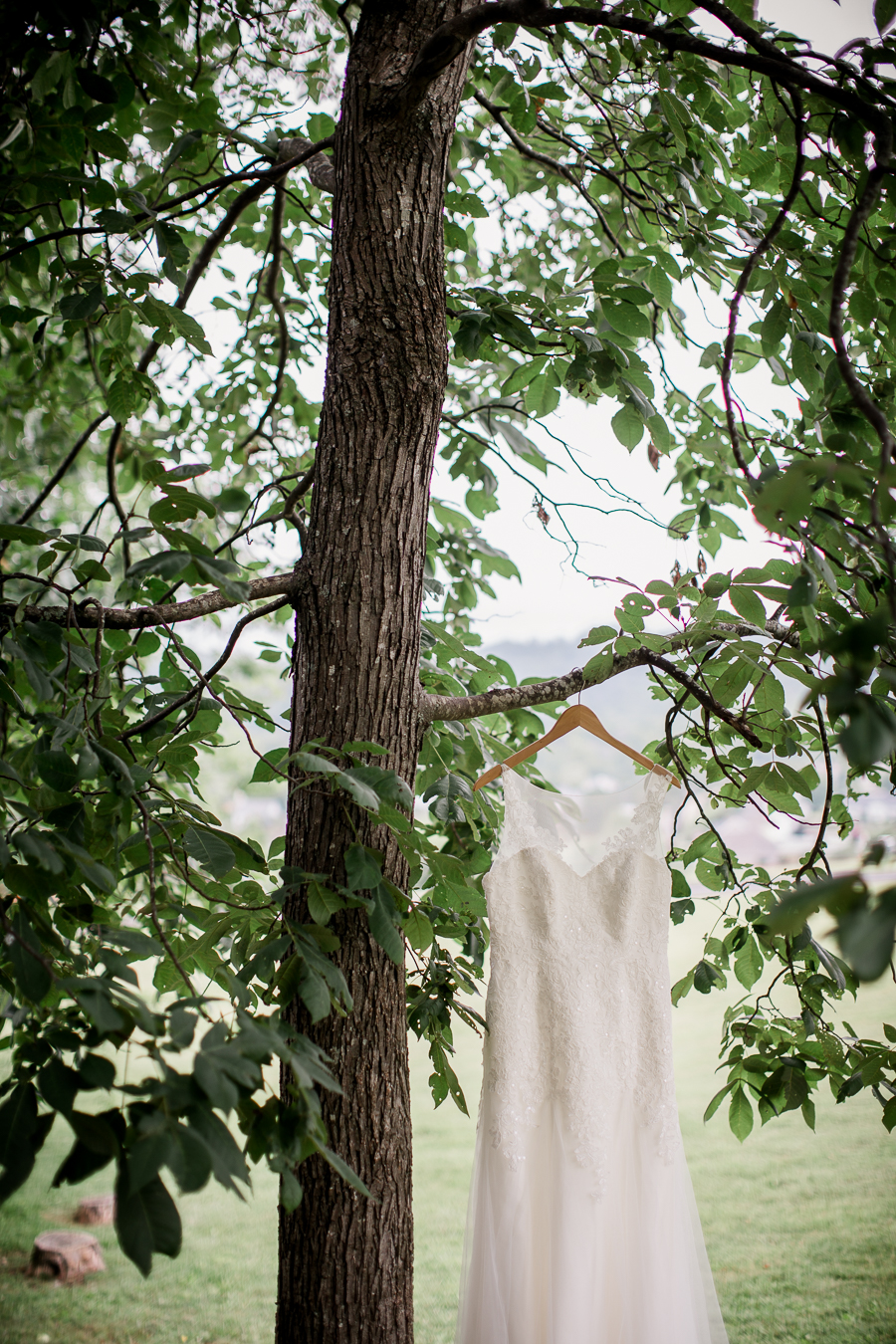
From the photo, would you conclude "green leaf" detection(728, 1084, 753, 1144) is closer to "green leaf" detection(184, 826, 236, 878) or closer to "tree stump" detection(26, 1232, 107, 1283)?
"green leaf" detection(184, 826, 236, 878)

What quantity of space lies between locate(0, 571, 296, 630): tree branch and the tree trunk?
0.20 ft

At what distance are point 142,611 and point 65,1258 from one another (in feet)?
10.0

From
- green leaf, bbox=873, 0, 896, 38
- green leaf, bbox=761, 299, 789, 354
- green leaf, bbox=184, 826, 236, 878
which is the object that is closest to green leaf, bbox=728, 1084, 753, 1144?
green leaf, bbox=184, 826, 236, 878

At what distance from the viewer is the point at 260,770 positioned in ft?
4.29

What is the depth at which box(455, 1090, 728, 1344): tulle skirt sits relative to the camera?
1.18 m

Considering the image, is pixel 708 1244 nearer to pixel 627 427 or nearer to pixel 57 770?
pixel 627 427

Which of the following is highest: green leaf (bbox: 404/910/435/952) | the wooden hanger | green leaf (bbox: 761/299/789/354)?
green leaf (bbox: 761/299/789/354)

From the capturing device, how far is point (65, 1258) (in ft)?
9.66

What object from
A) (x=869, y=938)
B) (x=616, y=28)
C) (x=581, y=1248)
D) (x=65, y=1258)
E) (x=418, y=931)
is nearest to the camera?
(x=869, y=938)

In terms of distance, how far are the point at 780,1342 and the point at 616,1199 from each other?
1.93 meters

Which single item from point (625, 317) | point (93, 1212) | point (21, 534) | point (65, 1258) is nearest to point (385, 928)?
point (21, 534)

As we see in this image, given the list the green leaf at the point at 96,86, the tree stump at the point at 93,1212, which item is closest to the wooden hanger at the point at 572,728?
the green leaf at the point at 96,86

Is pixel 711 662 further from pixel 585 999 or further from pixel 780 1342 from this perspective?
pixel 780 1342

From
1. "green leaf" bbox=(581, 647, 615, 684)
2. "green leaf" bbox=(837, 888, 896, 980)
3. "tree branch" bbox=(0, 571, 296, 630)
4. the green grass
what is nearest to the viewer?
"green leaf" bbox=(837, 888, 896, 980)
